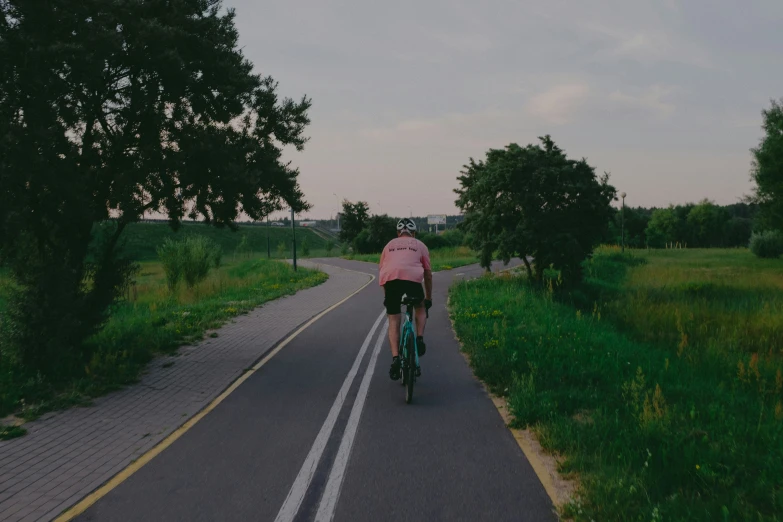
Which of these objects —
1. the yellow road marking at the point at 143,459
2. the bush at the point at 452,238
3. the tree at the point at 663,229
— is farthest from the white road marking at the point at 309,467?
the tree at the point at 663,229

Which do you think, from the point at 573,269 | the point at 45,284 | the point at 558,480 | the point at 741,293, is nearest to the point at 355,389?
the point at 558,480

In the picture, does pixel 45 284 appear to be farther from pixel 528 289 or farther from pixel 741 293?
pixel 741 293

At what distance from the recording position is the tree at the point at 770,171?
111 feet

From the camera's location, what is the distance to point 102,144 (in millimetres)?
8766

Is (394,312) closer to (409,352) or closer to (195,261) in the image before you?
(409,352)

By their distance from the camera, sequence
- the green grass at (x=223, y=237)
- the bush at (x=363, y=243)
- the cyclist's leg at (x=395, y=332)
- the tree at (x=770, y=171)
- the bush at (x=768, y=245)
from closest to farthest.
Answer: the cyclist's leg at (x=395, y=332)
the tree at (x=770, y=171)
the bush at (x=768, y=245)
the bush at (x=363, y=243)
the green grass at (x=223, y=237)

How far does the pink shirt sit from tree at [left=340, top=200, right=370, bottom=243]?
57.7m

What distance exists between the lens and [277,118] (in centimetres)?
1023

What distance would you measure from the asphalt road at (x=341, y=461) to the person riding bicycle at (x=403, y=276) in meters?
0.75

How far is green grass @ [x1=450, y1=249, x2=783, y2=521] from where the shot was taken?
13.1 feet

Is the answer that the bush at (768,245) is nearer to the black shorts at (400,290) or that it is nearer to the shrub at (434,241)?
the shrub at (434,241)

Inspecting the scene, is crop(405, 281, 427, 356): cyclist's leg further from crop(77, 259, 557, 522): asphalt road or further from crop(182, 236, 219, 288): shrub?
crop(182, 236, 219, 288): shrub

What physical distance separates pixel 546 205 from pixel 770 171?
23.2 metres

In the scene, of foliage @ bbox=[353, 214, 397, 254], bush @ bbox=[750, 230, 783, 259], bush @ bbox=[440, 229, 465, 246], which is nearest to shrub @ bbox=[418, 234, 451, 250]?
bush @ bbox=[440, 229, 465, 246]
